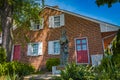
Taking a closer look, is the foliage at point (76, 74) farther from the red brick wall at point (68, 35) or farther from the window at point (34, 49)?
the window at point (34, 49)

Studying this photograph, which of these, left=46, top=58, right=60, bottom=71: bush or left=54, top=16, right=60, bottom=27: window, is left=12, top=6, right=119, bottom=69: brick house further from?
left=46, top=58, right=60, bottom=71: bush

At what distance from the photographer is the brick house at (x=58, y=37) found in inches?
753

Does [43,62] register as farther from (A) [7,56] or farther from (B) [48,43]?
(A) [7,56]

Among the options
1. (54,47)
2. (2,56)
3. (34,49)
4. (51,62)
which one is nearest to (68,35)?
(54,47)

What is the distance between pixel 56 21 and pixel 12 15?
577 centimetres

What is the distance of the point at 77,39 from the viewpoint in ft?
66.0

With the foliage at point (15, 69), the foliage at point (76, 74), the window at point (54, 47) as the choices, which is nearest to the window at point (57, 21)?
the window at point (54, 47)

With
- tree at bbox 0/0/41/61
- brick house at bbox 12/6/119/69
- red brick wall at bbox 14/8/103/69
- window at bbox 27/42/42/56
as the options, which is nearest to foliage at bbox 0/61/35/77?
tree at bbox 0/0/41/61

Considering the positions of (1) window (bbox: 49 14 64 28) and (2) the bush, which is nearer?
(2) the bush

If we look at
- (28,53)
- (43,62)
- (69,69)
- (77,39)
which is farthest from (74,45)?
(69,69)

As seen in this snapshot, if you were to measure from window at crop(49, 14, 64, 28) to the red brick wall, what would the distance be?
357mm

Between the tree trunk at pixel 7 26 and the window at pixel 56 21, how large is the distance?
5.85 metres

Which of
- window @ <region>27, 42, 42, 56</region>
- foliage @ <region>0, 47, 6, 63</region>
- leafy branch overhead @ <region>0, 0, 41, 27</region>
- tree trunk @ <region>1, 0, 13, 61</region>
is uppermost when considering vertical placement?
leafy branch overhead @ <region>0, 0, 41, 27</region>

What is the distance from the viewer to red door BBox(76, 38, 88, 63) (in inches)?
765
